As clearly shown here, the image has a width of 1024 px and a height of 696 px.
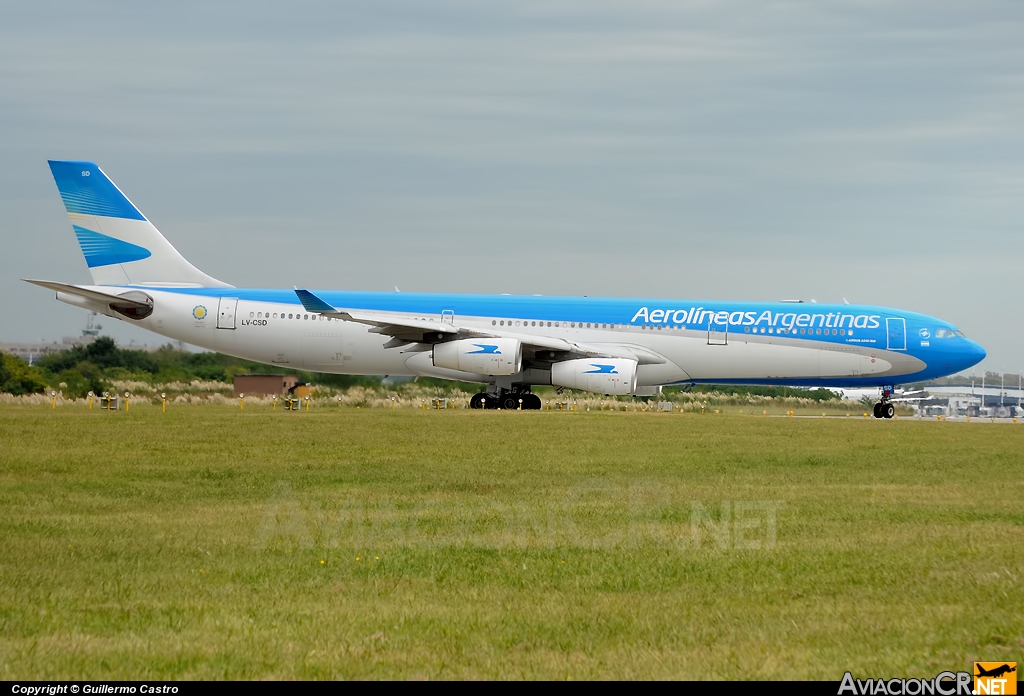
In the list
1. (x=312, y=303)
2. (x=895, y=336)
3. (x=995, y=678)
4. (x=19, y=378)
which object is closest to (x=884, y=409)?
(x=895, y=336)

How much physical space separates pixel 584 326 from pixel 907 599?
28.1 m

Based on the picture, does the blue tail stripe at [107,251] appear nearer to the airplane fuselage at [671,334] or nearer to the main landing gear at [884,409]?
the airplane fuselage at [671,334]

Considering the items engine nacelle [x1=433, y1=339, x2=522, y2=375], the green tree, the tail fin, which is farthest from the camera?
the green tree

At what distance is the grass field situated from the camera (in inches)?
240

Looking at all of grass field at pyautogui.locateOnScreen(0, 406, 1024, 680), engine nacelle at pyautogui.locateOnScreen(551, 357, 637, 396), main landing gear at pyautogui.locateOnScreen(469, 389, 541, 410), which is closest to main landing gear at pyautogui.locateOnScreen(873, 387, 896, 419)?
engine nacelle at pyautogui.locateOnScreen(551, 357, 637, 396)

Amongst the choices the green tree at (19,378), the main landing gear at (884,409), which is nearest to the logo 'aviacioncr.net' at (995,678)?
the main landing gear at (884,409)

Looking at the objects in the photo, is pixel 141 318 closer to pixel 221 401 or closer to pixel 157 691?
pixel 221 401

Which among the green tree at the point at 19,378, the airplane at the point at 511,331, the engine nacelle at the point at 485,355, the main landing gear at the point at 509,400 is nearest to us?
the engine nacelle at the point at 485,355

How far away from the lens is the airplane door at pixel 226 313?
121ft

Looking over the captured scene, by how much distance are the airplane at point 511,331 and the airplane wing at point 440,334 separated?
0.06 m

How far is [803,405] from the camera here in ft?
147

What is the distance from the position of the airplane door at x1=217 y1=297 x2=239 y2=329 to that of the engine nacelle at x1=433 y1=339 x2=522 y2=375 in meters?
7.67

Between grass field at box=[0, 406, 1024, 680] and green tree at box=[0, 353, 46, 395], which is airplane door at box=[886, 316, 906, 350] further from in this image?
green tree at box=[0, 353, 46, 395]

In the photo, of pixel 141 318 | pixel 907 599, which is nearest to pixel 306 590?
pixel 907 599
